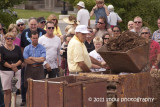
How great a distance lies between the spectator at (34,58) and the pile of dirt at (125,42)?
2.30 metres

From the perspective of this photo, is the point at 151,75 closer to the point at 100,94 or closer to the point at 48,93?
the point at 100,94

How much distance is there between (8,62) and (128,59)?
11.0 ft

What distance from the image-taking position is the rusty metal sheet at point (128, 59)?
1018 centimetres

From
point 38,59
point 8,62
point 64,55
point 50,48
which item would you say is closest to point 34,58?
point 38,59

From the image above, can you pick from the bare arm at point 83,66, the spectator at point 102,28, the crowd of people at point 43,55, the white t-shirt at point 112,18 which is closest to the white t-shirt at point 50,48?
the crowd of people at point 43,55

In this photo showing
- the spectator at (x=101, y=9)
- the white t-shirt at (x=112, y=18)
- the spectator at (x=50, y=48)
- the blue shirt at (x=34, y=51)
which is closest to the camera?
the blue shirt at (x=34, y=51)

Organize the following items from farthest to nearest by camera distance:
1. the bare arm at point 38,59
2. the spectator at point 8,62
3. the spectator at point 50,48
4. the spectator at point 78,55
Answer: the spectator at point 50,48 → the bare arm at point 38,59 → the spectator at point 8,62 → the spectator at point 78,55

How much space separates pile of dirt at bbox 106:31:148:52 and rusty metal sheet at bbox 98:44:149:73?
0.12 m

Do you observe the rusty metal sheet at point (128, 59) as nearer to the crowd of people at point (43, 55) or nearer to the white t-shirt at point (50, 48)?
the crowd of people at point (43, 55)

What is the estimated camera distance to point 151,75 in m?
10.8

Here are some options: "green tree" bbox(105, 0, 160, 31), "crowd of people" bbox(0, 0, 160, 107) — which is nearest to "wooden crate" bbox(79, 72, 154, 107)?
"crowd of people" bbox(0, 0, 160, 107)

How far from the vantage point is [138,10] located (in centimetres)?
1992

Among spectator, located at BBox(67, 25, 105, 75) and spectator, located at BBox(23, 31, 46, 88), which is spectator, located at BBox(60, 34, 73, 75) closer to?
spectator, located at BBox(23, 31, 46, 88)

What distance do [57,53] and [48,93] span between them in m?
4.25
